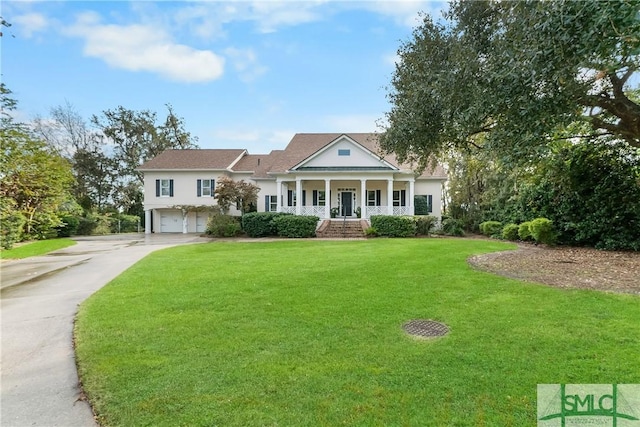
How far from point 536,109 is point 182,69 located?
40.6 feet

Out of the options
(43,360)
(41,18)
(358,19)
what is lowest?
(43,360)

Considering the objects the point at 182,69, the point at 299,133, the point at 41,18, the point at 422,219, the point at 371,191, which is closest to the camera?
the point at 41,18

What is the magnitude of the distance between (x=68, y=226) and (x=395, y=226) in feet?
79.9

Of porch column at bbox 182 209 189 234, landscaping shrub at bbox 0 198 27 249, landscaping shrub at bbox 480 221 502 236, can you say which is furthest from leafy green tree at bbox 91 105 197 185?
landscaping shrub at bbox 480 221 502 236

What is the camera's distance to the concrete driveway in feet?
10.3

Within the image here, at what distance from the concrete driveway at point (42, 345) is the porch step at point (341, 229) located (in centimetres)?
1301

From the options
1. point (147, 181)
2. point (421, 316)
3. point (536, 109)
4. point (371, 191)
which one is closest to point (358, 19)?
point (536, 109)

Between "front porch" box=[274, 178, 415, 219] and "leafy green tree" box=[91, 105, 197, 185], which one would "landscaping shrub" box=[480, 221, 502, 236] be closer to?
"front porch" box=[274, 178, 415, 219]

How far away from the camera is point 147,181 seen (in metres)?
27.5

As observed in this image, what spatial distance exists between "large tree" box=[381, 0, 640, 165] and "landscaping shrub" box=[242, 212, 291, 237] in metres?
12.9

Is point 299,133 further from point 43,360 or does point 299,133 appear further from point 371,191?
point 43,360

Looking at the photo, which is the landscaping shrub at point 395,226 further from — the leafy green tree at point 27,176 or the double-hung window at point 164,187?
the leafy green tree at point 27,176

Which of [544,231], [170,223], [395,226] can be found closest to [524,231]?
[544,231]

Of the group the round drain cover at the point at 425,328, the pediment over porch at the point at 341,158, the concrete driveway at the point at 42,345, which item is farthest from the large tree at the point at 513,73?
the pediment over porch at the point at 341,158
